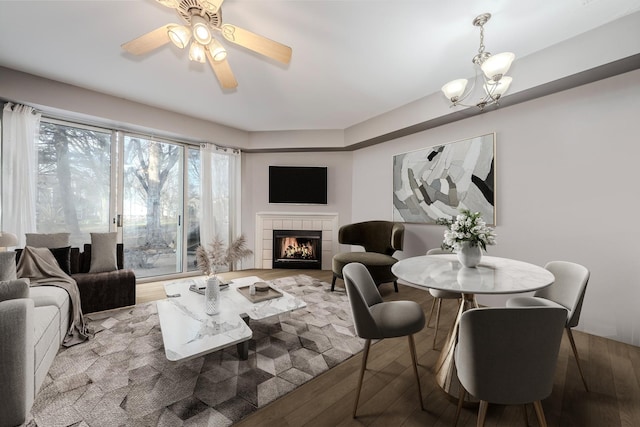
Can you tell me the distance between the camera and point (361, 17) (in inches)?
76.0

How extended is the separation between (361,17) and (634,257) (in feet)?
A: 9.92

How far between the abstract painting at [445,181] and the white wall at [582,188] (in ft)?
0.40

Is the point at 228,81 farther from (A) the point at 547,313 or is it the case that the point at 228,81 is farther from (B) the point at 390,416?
(B) the point at 390,416

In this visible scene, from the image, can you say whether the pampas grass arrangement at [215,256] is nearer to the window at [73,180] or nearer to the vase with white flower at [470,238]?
the vase with white flower at [470,238]

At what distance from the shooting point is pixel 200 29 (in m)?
1.59

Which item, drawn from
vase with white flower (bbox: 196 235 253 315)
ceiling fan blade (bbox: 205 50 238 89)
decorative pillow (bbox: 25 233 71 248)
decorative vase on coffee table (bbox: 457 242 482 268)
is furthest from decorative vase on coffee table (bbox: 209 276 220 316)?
decorative pillow (bbox: 25 233 71 248)

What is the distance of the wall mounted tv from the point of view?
489cm

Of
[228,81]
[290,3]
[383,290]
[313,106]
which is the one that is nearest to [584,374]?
[383,290]

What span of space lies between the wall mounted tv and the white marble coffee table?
257cm

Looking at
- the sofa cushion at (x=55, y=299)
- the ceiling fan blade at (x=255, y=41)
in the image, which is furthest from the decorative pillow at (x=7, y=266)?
the ceiling fan blade at (x=255, y=41)

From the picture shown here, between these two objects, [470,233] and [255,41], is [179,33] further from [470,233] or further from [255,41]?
[470,233]

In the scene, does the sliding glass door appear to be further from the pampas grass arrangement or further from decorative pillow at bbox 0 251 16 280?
the pampas grass arrangement

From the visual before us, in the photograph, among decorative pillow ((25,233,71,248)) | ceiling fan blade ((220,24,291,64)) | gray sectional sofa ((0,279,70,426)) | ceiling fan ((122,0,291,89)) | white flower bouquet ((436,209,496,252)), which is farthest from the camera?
decorative pillow ((25,233,71,248))

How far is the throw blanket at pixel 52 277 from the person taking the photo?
7.34 ft
